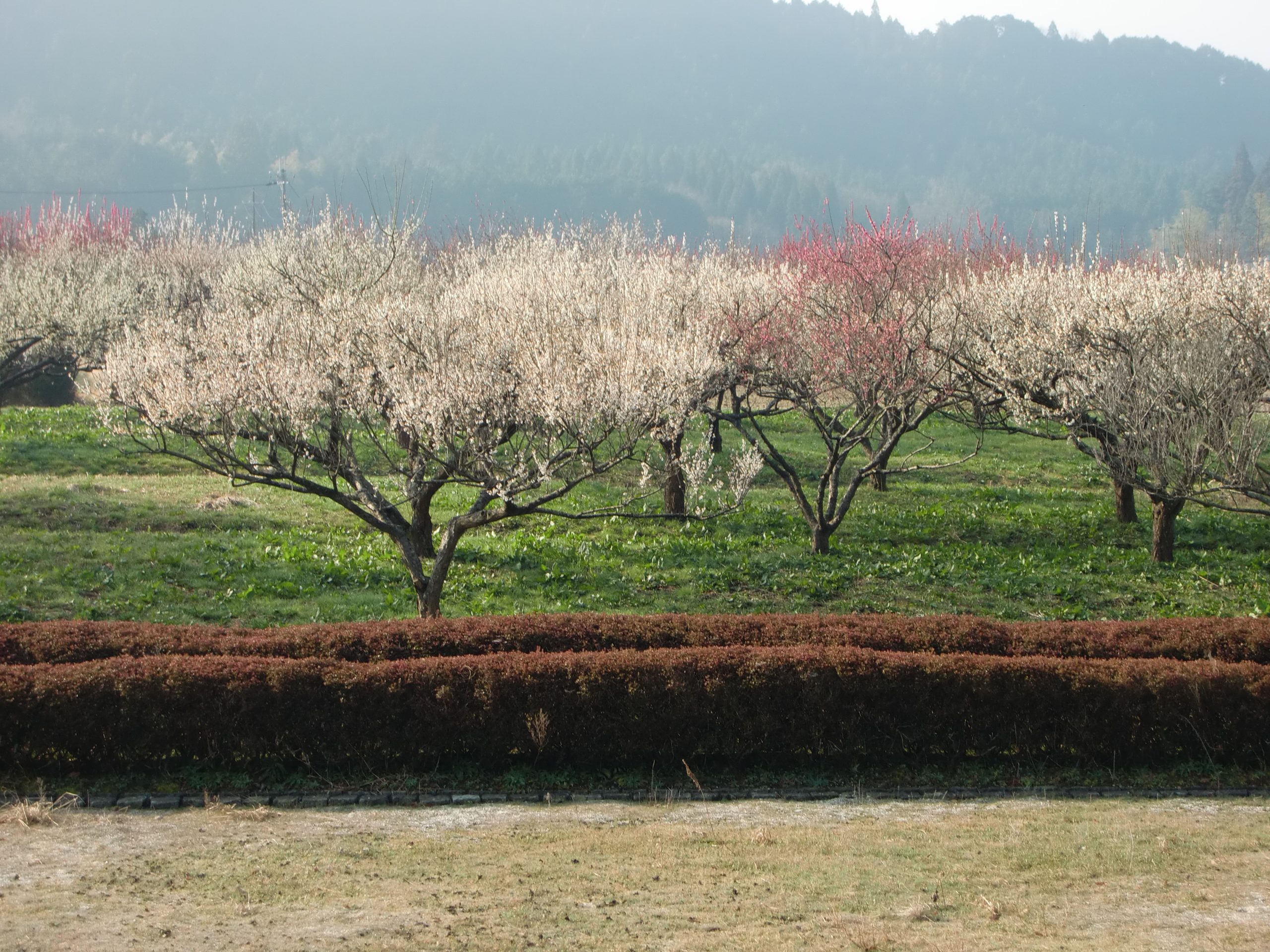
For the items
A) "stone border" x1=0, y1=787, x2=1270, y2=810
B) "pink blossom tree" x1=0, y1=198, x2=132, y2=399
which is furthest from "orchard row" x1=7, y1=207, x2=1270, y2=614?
"stone border" x1=0, y1=787, x2=1270, y2=810

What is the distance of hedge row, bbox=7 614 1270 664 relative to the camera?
428 inches

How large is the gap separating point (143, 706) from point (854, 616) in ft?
24.0

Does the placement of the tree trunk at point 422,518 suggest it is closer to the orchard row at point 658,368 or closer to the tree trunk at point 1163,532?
the orchard row at point 658,368

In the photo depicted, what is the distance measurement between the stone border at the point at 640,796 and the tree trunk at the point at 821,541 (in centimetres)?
934

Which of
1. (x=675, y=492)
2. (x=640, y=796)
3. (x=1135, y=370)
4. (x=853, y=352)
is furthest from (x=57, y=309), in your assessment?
(x=640, y=796)

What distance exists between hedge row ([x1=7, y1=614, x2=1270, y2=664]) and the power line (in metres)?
146

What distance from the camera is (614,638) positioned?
37.2 ft

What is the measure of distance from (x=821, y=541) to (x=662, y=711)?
9.52m

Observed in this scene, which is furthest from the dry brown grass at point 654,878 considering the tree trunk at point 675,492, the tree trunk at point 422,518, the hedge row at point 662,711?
the tree trunk at point 675,492

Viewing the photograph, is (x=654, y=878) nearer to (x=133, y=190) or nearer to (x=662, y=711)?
(x=662, y=711)

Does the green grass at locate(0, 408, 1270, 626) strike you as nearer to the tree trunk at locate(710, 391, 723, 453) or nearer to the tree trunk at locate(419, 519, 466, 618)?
the tree trunk at locate(419, 519, 466, 618)

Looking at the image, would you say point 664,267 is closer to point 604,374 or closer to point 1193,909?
point 604,374

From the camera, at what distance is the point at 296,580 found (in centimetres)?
1678

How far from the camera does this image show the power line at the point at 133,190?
14688cm
